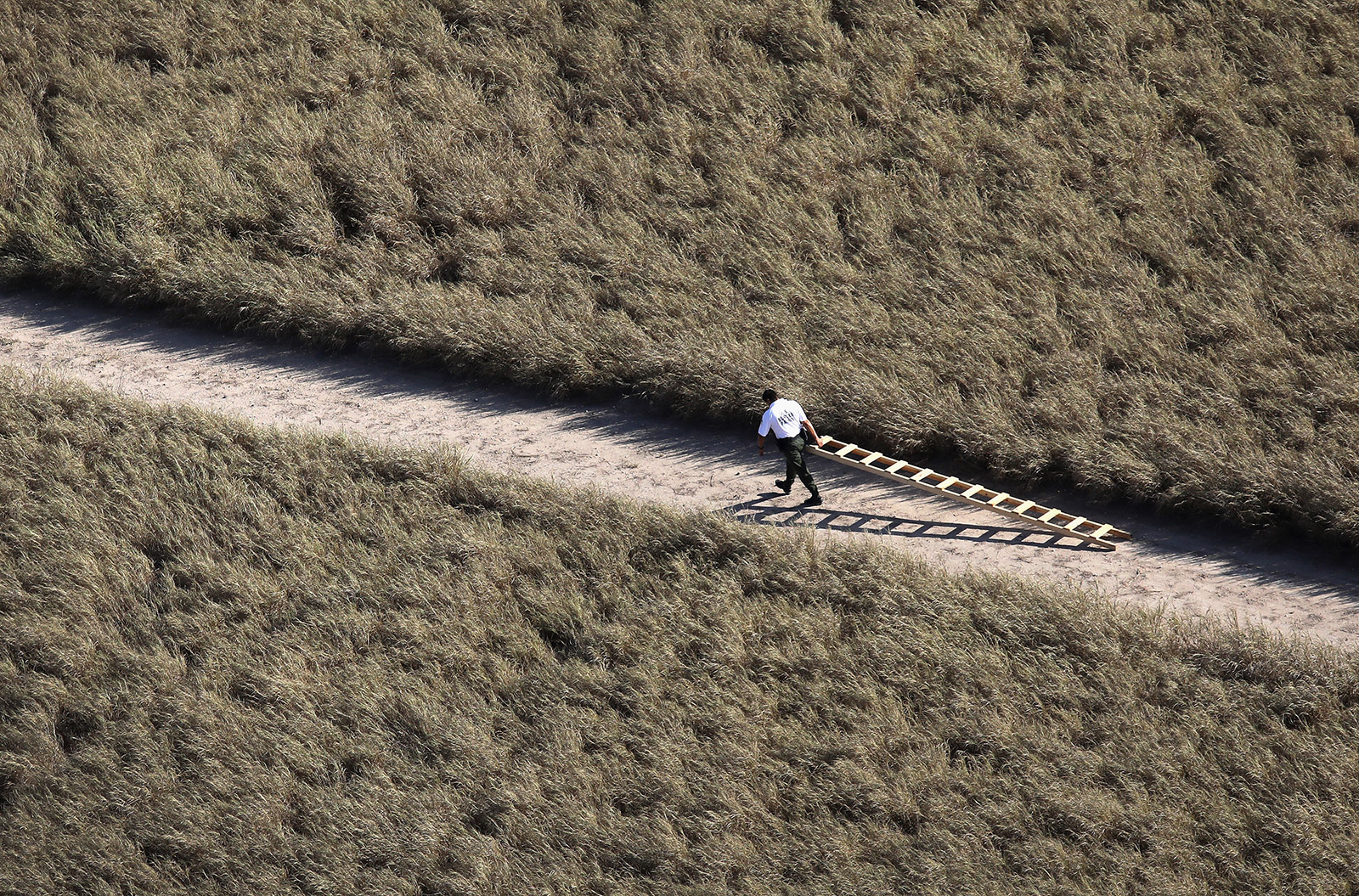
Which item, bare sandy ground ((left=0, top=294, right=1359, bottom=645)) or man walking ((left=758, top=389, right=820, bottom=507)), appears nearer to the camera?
bare sandy ground ((left=0, top=294, right=1359, bottom=645))

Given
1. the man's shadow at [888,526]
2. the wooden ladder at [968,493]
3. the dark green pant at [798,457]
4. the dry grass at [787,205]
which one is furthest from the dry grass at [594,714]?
the dry grass at [787,205]

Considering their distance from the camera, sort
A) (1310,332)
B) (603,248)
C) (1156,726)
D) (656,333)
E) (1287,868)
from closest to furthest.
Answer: (1287,868) < (1156,726) < (1310,332) < (656,333) < (603,248)

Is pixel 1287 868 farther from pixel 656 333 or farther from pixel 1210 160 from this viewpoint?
pixel 1210 160

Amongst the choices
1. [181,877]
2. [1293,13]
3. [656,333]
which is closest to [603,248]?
[656,333]

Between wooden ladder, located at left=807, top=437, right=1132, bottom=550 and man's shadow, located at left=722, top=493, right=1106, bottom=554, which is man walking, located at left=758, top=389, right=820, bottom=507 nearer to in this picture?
man's shadow, located at left=722, top=493, right=1106, bottom=554

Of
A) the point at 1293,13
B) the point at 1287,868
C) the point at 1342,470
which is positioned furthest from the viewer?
the point at 1293,13

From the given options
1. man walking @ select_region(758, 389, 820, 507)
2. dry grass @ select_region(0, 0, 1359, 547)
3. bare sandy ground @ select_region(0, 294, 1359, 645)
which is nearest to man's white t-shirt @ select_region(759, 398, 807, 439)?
man walking @ select_region(758, 389, 820, 507)

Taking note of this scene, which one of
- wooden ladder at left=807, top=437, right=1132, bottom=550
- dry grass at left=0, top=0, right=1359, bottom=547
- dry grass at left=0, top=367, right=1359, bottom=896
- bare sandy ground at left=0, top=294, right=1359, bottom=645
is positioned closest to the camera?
dry grass at left=0, top=367, right=1359, bottom=896
